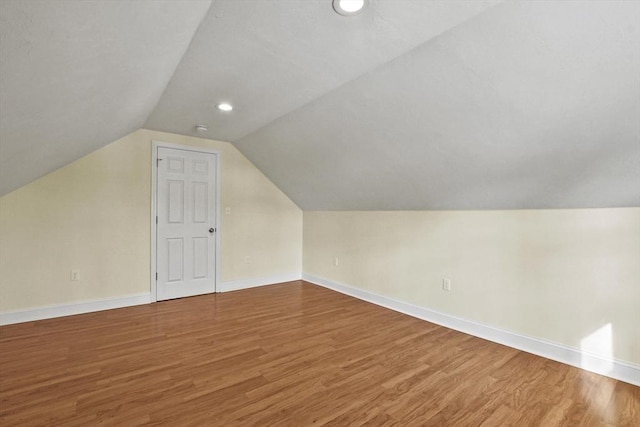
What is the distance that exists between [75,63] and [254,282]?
3.80 meters

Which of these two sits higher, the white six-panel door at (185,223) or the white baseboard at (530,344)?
the white six-panel door at (185,223)

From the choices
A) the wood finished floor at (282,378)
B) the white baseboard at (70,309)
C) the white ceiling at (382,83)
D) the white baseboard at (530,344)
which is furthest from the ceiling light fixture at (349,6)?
the white baseboard at (70,309)

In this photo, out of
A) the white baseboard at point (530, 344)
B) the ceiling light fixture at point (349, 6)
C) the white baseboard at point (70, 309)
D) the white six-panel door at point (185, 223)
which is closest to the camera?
the ceiling light fixture at point (349, 6)

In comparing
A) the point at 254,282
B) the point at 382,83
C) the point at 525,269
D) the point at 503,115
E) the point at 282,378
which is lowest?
the point at 282,378

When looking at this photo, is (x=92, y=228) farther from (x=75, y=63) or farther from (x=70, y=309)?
(x=75, y=63)

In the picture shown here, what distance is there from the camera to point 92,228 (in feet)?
→ 11.5

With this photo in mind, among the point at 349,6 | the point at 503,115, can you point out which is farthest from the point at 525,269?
the point at 349,6

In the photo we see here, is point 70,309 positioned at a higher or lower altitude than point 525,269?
lower

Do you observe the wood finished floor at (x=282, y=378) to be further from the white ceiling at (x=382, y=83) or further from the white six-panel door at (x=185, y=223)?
the white ceiling at (x=382, y=83)

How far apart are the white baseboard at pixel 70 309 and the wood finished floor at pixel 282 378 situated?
126mm

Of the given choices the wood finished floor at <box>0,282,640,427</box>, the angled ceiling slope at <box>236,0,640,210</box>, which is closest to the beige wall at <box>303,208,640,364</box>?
the angled ceiling slope at <box>236,0,640,210</box>

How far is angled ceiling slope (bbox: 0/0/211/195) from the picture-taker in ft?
3.25

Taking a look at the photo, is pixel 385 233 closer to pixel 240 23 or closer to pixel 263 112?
pixel 263 112

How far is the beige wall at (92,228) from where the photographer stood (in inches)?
124
